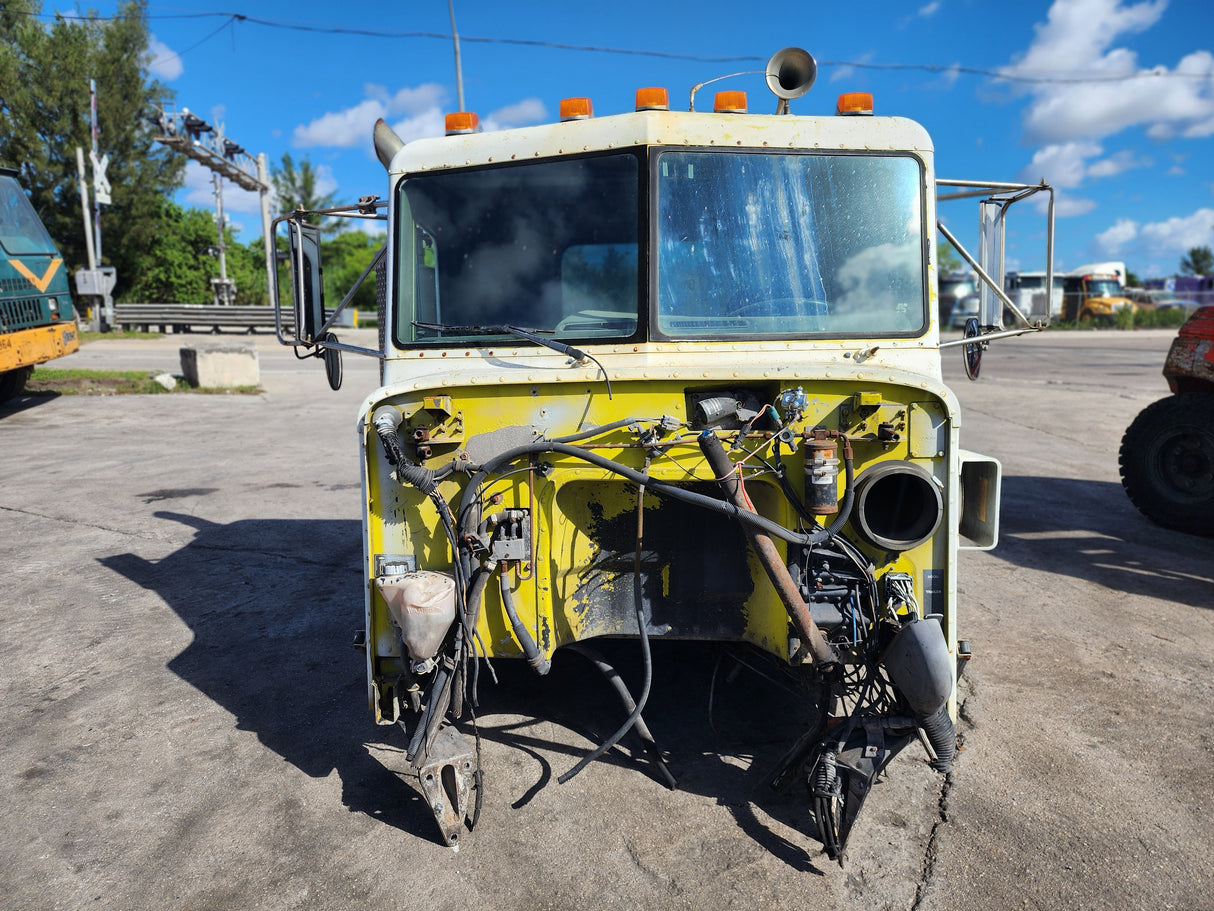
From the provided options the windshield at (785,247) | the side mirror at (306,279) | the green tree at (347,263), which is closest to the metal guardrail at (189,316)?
the green tree at (347,263)

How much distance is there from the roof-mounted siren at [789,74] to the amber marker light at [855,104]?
278 millimetres

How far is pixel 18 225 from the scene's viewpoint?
37.8 ft

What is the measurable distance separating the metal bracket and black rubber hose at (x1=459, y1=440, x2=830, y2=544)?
2.49 ft

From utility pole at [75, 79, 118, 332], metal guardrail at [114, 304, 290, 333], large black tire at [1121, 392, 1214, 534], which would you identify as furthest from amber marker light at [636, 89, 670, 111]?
metal guardrail at [114, 304, 290, 333]

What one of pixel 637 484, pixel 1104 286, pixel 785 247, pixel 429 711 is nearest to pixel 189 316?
pixel 785 247

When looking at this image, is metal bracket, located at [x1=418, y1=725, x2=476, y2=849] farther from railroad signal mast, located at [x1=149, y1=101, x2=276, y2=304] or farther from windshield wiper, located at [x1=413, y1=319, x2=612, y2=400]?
railroad signal mast, located at [x1=149, y1=101, x2=276, y2=304]

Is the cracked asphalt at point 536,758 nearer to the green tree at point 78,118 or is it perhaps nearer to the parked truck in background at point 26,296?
the parked truck in background at point 26,296

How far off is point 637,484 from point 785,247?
4.18 ft

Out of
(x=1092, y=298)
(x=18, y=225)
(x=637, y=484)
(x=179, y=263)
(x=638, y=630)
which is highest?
(x=179, y=263)

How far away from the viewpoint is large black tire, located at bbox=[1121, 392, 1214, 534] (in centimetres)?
666

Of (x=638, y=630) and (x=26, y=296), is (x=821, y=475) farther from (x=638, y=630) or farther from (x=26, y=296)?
(x=26, y=296)

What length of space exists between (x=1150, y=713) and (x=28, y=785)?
4.74 metres

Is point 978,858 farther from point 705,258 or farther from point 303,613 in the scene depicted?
point 303,613

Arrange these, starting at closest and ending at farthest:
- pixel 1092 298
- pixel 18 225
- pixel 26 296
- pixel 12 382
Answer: pixel 26 296, pixel 18 225, pixel 12 382, pixel 1092 298
